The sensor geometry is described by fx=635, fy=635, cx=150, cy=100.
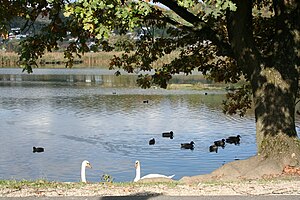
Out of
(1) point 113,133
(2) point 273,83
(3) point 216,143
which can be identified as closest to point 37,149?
(1) point 113,133

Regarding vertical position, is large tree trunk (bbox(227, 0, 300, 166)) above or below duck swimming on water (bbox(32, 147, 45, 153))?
above

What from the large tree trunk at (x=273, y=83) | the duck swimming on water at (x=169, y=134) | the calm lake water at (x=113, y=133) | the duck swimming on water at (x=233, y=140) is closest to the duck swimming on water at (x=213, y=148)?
the calm lake water at (x=113, y=133)

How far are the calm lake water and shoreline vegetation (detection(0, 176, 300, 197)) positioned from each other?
45.1 ft

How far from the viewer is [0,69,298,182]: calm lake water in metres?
28.3

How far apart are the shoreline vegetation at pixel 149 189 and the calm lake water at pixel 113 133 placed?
13.7 meters

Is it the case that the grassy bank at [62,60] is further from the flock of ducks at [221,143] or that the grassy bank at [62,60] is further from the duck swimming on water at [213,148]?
the duck swimming on water at [213,148]

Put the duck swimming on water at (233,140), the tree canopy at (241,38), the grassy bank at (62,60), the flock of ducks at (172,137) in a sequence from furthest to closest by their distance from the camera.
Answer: the grassy bank at (62,60) → the duck swimming on water at (233,140) → the flock of ducks at (172,137) → the tree canopy at (241,38)

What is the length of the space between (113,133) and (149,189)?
29.6 metres

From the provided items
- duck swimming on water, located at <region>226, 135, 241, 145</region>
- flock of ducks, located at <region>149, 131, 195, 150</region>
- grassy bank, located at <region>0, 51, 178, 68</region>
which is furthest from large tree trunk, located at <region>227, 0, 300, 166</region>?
grassy bank, located at <region>0, 51, 178, 68</region>

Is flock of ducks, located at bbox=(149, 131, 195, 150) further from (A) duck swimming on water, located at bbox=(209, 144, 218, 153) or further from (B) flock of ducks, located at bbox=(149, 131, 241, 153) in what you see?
(A) duck swimming on water, located at bbox=(209, 144, 218, 153)

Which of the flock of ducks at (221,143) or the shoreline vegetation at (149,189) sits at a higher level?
the shoreline vegetation at (149,189)

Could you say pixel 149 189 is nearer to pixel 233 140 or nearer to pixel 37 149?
pixel 37 149

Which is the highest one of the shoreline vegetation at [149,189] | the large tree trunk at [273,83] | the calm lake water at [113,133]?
the large tree trunk at [273,83]

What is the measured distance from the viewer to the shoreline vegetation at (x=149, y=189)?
9.76 meters
